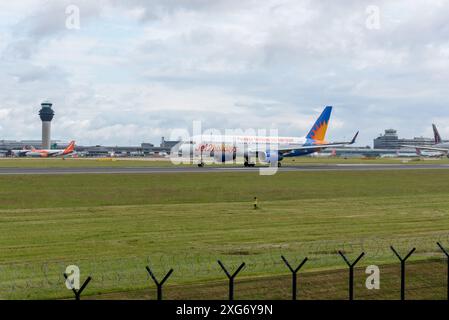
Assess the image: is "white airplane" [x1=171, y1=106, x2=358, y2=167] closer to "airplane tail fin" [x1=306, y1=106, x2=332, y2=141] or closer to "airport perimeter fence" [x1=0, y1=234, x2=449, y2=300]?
"airplane tail fin" [x1=306, y1=106, x2=332, y2=141]

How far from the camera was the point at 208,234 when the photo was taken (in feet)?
107

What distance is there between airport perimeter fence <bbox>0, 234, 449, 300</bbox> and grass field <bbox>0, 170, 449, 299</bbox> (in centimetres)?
6

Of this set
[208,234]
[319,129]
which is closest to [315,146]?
[319,129]

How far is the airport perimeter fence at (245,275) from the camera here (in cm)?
1906

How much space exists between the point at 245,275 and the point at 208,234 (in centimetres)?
1102

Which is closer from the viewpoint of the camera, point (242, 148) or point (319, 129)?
point (242, 148)

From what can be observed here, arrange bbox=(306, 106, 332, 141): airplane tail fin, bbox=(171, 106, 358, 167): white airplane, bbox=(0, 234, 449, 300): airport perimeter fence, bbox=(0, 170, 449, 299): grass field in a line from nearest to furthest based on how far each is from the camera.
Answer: bbox=(0, 234, 449, 300): airport perimeter fence < bbox=(0, 170, 449, 299): grass field < bbox=(171, 106, 358, 167): white airplane < bbox=(306, 106, 332, 141): airplane tail fin

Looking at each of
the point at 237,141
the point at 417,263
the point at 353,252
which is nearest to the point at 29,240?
the point at 353,252

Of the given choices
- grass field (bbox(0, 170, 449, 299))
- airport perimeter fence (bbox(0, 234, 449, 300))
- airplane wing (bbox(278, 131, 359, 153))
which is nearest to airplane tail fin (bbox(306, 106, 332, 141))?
airplane wing (bbox(278, 131, 359, 153))

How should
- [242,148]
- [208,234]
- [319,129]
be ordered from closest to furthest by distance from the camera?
[208,234]
[242,148]
[319,129]

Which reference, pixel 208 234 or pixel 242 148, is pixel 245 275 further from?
pixel 242 148

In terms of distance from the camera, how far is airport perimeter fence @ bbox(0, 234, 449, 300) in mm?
19062

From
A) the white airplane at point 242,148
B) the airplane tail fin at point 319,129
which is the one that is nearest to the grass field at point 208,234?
the white airplane at point 242,148

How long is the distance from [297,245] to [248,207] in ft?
52.4
